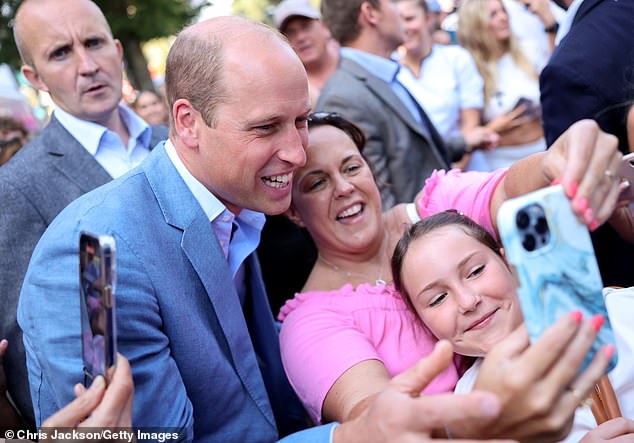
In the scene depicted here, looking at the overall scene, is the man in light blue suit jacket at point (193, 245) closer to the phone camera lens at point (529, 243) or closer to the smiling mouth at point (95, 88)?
the phone camera lens at point (529, 243)

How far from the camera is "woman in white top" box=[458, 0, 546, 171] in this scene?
472cm

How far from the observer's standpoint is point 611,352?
1358 mm

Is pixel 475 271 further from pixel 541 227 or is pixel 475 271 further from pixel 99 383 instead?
pixel 99 383

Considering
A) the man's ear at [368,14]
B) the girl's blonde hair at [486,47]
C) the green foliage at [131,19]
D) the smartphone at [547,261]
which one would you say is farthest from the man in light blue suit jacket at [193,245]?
the green foliage at [131,19]

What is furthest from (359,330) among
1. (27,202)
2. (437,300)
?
(27,202)

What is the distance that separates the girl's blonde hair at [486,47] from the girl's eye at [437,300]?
3.24m

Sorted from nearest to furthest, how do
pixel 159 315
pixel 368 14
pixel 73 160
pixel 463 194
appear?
1. pixel 159 315
2. pixel 463 194
3. pixel 73 160
4. pixel 368 14

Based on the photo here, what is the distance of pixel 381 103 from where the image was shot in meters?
3.76

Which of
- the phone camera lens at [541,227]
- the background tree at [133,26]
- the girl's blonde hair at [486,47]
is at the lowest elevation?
the background tree at [133,26]

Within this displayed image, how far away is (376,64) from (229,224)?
80.2 inches

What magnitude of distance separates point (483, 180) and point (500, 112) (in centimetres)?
268

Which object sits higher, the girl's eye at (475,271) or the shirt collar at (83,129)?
the shirt collar at (83,129)

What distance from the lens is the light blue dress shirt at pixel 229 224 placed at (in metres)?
2.13

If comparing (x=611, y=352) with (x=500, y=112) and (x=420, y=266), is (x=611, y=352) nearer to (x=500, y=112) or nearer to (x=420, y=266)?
(x=420, y=266)
